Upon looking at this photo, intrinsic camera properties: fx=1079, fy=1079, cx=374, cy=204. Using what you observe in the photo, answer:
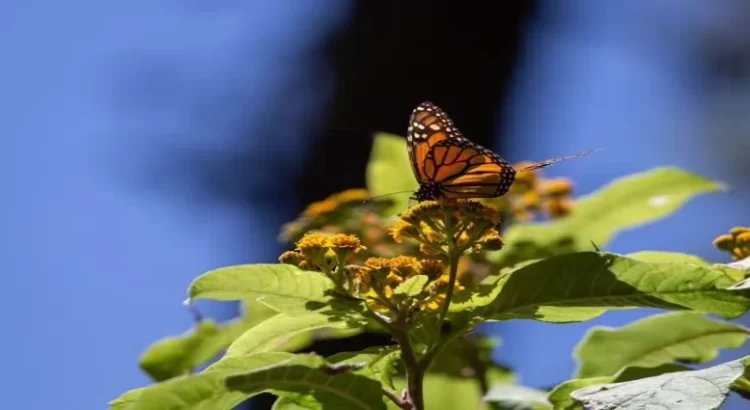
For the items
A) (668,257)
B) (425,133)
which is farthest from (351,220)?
(668,257)

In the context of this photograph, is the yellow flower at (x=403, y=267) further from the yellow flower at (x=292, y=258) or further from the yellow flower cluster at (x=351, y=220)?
the yellow flower cluster at (x=351, y=220)

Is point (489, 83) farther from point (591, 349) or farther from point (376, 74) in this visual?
point (591, 349)

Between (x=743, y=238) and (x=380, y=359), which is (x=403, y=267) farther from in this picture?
(x=743, y=238)

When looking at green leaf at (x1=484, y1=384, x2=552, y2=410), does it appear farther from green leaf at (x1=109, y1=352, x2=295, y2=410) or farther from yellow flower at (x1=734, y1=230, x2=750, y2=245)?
green leaf at (x1=109, y1=352, x2=295, y2=410)

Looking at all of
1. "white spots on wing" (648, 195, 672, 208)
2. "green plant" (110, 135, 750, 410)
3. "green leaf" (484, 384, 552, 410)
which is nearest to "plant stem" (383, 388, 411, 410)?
"green plant" (110, 135, 750, 410)

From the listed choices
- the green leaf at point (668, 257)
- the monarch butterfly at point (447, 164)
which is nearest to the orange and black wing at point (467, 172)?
the monarch butterfly at point (447, 164)

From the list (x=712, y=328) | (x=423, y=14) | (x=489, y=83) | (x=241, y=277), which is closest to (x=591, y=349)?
(x=712, y=328)
